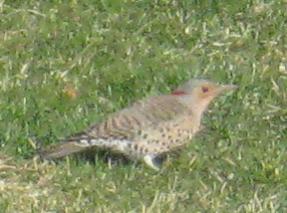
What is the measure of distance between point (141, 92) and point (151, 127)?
943 mm

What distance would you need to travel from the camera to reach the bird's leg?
31.2 ft

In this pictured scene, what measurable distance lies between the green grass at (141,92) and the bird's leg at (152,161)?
6 cm

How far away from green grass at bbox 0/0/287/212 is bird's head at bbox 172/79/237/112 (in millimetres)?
252

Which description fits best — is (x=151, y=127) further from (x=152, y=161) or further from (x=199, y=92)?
(x=199, y=92)

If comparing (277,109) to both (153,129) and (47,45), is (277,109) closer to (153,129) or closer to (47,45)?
(153,129)

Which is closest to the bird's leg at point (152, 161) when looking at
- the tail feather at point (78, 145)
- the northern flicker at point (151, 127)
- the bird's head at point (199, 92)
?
the northern flicker at point (151, 127)

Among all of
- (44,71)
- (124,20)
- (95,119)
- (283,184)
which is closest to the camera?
(283,184)

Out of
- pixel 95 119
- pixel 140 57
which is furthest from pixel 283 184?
pixel 140 57

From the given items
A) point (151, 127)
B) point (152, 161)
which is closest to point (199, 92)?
point (151, 127)

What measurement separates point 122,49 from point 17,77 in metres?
1.02

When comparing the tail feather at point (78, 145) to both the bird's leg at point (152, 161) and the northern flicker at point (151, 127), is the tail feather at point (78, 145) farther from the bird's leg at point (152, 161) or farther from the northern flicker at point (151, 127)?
the bird's leg at point (152, 161)

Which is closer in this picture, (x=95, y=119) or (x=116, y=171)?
(x=116, y=171)

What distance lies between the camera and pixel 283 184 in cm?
932

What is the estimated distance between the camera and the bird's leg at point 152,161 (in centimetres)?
951
